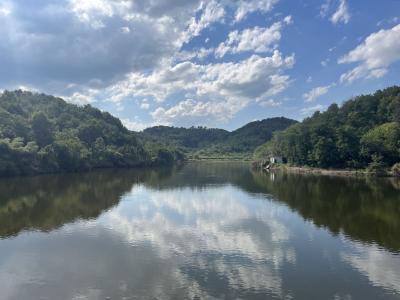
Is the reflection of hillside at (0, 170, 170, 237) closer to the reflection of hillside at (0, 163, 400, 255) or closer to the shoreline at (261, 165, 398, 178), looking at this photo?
the reflection of hillside at (0, 163, 400, 255)

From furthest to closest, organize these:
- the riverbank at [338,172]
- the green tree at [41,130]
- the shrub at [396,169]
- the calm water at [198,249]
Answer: the green tree at [41,130]
the riverbank at [338,172]
the shrub at [396,169]
the calm water at [198,249]

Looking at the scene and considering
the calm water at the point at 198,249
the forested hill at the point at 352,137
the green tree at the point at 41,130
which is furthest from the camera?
the green tree at the point at 41,130

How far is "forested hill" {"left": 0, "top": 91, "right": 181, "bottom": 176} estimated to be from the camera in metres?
75.8

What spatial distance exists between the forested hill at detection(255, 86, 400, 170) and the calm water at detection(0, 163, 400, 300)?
42.6 m

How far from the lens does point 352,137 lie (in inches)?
3447

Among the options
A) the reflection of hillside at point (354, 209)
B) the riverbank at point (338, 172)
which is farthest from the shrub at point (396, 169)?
the reflection of hillside at point (354, 209)

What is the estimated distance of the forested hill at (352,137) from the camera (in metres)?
80.7

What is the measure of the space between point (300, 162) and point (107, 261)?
286 ft

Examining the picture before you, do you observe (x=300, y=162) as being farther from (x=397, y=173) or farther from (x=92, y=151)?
(x=92, y=151)

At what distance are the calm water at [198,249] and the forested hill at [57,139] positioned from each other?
3779cm

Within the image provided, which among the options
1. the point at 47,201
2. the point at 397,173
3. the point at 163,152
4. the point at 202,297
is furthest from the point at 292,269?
the point at 163,152

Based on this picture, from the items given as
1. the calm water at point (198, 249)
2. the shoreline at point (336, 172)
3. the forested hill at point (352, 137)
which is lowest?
the calm water at point (198, 249)

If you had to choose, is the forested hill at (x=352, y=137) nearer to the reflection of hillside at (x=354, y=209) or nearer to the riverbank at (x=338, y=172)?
the riverbank at (x=338, y=172)

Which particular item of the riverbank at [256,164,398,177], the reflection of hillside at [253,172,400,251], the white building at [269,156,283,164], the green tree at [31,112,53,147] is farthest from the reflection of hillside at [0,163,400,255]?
the white building at [269,156,283,164]
